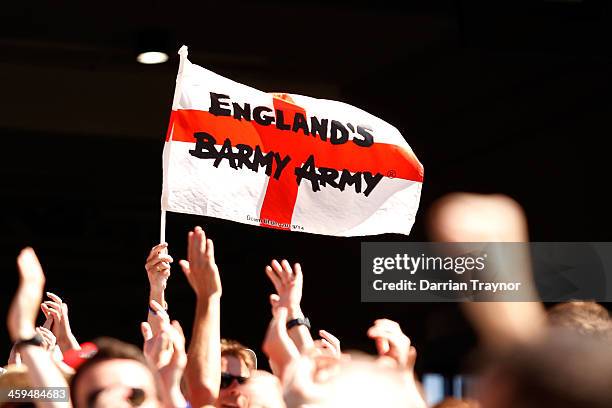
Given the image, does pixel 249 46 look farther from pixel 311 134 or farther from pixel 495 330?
pixel 495 330

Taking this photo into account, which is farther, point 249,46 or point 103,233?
point 103,233

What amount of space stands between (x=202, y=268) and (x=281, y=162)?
1153mm

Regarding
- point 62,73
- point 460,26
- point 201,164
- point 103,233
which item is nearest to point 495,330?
point 201,164

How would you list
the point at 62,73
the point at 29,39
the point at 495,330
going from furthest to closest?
the point at 62,73 < the point at 29,39 < the point at 495,330

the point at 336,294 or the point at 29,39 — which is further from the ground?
the point at 29,39

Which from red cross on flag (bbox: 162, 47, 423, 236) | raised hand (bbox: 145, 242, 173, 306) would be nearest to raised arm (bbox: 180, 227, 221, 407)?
raised hand (bbox: 145, 242, 173, 306)

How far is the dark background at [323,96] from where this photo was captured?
724 cm

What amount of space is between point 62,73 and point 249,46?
1198mm

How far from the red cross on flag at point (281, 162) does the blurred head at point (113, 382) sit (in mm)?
1807

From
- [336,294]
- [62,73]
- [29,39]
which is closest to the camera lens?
[29,39]

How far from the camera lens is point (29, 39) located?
7523 mm

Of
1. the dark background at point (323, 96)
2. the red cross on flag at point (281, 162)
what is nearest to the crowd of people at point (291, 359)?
the red cross on flag at point (281, 162)

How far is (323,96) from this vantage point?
8148mm

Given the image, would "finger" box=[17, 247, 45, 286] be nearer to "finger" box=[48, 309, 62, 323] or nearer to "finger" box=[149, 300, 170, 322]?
"finger" box=[149, 300, 170, 322]
